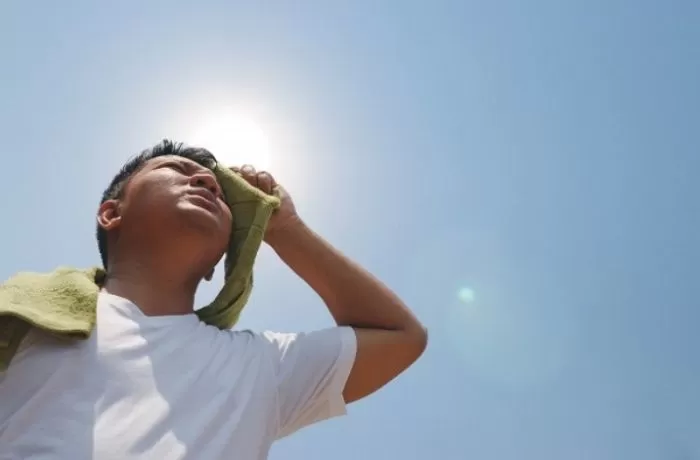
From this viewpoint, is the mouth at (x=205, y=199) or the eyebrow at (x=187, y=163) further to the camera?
the eyebrow at (x=187, y=163)

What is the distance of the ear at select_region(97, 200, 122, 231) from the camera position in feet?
9.25

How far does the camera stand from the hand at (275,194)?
3098 millimetres

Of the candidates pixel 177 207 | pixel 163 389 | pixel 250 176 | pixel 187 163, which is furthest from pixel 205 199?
pixel 163 389

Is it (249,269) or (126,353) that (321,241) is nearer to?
(249,269)

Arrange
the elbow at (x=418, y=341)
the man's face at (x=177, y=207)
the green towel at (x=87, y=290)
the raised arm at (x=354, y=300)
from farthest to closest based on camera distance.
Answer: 1. the elbow at (x=418, y=341)
2. the raised arm at (x=354, y=300)
3. the man's face at (x=177, y=207)
4. the green towel at (x=87, y=290)

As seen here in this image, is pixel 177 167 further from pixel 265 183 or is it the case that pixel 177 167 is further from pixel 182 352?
pixel 182 352

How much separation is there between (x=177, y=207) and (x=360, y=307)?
2.74ft

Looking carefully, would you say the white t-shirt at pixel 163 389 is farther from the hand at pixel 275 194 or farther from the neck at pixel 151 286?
the hand at pixel 275 194

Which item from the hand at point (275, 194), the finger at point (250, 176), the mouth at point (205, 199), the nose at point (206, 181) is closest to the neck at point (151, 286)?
the mouth at point (205, 199)

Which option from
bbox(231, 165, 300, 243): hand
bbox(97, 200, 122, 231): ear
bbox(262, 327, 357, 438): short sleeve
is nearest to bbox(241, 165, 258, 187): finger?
bbox(231, 165, 300, 243): hand

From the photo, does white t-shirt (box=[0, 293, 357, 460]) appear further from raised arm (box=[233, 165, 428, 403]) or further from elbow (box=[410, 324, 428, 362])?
elbow (box=[410, 324, 428, 362])

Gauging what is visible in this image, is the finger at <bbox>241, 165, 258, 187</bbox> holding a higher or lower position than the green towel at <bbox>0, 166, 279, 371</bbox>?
higher

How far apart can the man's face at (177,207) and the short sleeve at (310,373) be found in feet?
1.45

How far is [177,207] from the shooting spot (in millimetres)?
2680
